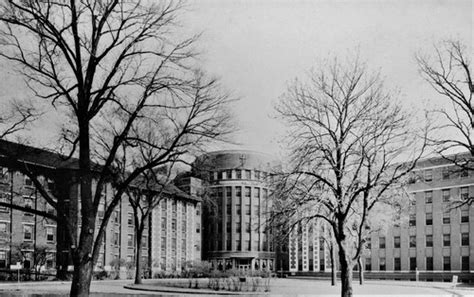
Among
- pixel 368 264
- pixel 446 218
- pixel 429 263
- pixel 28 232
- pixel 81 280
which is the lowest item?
pixel 368 264

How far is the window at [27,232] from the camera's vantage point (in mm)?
55875

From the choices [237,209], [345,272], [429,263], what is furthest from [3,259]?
[429,263]

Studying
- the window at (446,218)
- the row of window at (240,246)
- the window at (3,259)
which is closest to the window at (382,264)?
the window at (446,218)

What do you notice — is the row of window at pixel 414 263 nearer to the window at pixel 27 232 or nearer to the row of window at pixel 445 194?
the row of window at pixel 445 194

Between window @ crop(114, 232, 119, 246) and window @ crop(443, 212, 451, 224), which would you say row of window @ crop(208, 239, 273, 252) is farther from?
window @ crop(443, 212, 451, 224)

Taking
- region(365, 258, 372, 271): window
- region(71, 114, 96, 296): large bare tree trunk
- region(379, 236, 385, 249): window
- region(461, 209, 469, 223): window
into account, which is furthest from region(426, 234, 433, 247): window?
region(71, 114, 96, 296): large bare tree trunk

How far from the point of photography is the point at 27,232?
56.2 m

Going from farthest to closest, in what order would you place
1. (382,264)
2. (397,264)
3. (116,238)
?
(382,264) < (397,264) < (116,238)

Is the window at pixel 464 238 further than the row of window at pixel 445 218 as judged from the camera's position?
No

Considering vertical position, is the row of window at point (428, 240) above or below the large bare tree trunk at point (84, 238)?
below

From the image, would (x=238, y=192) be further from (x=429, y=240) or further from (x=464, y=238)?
(x=464, y=238)

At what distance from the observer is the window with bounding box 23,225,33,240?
183 feet

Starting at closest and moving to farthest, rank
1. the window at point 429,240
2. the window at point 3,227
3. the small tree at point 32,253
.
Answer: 1. the window at point 3,227
2. the small tree at point 32,253
3. the window at point 429,240

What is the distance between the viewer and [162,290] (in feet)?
116
